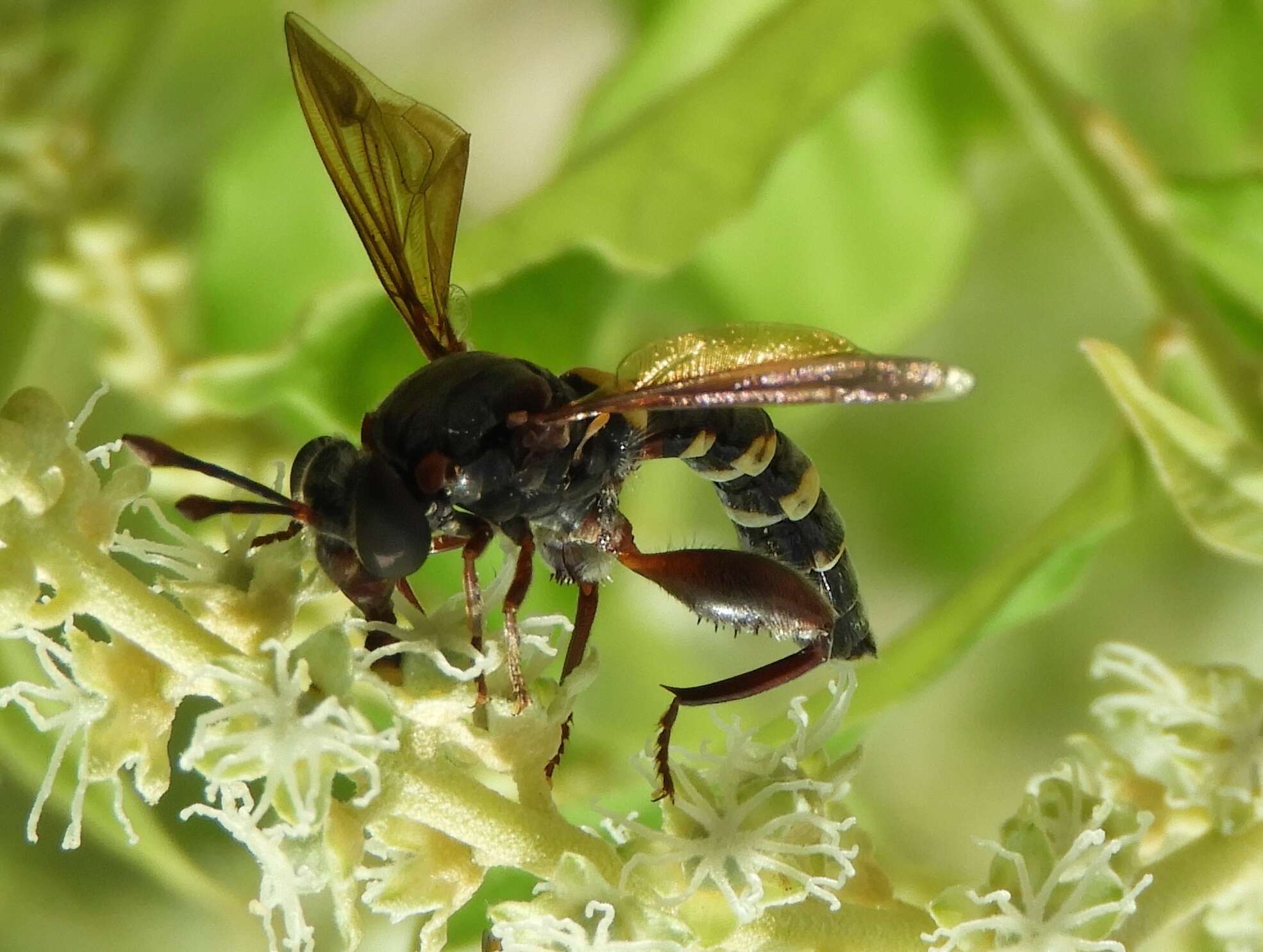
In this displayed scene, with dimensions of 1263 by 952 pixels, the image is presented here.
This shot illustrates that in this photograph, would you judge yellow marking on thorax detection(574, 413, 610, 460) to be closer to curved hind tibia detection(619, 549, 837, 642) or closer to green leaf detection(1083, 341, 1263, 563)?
curved hind tibia detection(619, 549, 837, 642)

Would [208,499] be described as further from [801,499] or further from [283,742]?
[801,499]

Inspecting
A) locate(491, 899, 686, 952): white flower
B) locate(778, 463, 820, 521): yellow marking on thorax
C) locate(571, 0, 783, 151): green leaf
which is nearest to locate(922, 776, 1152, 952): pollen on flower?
locate(491, 899, 686, 952): white flower

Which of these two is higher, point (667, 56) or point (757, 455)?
point (667, 56)

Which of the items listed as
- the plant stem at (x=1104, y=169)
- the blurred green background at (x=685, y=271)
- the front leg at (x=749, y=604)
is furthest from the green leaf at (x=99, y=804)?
the plant stem at (x=1104, y=169)

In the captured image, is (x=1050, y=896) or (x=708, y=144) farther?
(x=708, y=144)

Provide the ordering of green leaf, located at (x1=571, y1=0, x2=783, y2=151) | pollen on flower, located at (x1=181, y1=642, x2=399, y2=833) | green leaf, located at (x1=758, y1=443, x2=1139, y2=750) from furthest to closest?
green leaf, located at (x1=571, y1=0, x2=783, y2=151), green leaf, located at (x1=758, y1=443, x2=1139, y2=750), pollen on flower, located at (x1=181, y1=642, x2=399, y2=833)

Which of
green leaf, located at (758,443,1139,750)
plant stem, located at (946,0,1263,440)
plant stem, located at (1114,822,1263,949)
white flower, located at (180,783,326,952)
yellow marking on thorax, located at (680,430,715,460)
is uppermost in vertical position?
plant stem, located at (946,0,1263,440)

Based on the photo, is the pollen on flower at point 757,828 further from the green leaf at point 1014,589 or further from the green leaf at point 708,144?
the green leaf at point 708,144

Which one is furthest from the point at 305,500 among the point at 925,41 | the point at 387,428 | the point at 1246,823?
the point at 925,41

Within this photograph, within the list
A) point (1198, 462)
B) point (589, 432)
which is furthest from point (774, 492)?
point (1198, 462)
